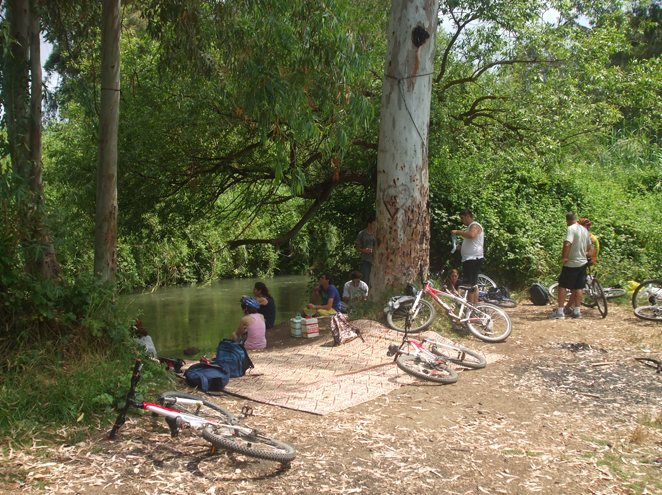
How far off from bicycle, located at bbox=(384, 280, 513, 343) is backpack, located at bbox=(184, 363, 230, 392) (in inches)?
134

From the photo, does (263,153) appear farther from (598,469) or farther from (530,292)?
(598,469)

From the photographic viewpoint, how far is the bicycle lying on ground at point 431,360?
7469mm

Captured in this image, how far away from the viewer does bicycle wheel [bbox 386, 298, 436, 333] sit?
9.61m

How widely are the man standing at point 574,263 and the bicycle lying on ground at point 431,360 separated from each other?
11.7 feet

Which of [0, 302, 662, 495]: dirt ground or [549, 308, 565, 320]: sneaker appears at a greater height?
[549, 308, 565, 320]: sneaker

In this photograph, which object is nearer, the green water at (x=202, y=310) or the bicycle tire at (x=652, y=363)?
the bicycle tire at (x=652, y=363)

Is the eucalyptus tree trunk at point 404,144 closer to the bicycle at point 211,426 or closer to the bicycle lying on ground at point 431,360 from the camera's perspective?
the bicycle lying on ground at point 431,360

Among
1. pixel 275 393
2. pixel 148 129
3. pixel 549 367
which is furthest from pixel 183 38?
pixel 549 367

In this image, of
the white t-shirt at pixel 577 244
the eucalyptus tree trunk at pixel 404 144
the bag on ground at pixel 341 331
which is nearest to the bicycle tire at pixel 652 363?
the white t-shirt at pixel 577 244

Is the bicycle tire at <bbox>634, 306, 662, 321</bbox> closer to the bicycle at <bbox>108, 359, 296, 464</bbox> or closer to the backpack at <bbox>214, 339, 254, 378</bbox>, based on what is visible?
the backpack at <bbox>214, 339, 254, 378</bbox>

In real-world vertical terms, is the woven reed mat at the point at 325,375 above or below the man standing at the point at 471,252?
below

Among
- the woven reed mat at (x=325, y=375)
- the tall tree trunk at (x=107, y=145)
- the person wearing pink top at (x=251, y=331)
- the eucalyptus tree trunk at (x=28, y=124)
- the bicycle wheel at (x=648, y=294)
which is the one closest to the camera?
the eucalyptus tree trunk at (x=28, y=124)

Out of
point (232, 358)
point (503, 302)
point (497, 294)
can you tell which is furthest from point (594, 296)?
point (232, 358)

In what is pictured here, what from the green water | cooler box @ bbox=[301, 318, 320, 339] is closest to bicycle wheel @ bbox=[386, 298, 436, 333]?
cooler box @ bbox=[301, 318, 320, 339]
